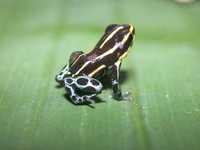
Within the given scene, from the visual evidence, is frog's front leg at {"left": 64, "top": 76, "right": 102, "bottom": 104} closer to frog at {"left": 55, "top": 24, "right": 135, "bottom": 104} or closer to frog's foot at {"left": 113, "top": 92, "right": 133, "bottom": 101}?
frog at {"left": 55, "top": 24, "right": 135, "bottom": 104}

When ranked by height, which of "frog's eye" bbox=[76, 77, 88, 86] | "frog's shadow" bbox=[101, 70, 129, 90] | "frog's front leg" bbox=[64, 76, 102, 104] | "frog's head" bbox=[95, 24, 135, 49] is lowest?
"frog's front leg" bbox=[64, 76, 102, 104]

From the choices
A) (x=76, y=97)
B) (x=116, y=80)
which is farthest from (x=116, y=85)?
(x=76, y=97)

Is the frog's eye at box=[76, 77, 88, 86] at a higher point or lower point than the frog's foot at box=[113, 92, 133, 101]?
higher

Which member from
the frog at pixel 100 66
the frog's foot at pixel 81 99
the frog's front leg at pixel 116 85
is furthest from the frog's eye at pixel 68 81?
the frog's front leg at pixel 116 85

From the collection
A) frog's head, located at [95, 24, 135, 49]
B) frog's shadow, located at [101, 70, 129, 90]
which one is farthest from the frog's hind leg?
frog's head, located at [95, 24, 135, 49]

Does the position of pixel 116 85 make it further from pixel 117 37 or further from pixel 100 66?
pixel 117 37

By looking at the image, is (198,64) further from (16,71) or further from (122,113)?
(16,71)

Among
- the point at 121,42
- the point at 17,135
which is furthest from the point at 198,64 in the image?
the point at 17,135

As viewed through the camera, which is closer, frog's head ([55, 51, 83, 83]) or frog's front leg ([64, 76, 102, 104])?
frog's front leg ([64, 76, 102, 104])
